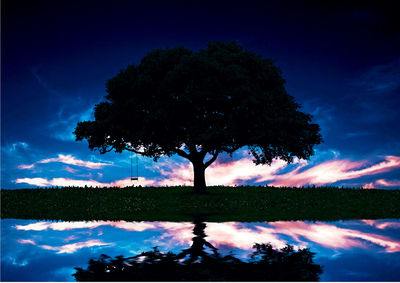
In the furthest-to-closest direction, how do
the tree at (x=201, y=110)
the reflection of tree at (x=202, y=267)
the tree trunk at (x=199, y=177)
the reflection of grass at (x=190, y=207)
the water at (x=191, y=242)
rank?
1. the tree trunk at (x=199, y=177)
2. the tree at (x=201, y=110)
3. the reflection of grass at (x=190, y=207)
4. the water at (x=191, y=242)
5. the reflection of tree at (x=202, y=267)

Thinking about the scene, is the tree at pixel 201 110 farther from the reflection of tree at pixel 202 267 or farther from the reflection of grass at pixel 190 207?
the reflection of tree at pixel 202 267

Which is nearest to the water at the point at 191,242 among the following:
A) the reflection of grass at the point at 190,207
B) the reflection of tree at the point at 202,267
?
the reflection of tree at the point at 202,267

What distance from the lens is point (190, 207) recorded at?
2956cm

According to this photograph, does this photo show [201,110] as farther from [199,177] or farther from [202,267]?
[202,267]

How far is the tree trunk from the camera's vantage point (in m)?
40.6

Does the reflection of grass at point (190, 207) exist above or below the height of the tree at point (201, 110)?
below

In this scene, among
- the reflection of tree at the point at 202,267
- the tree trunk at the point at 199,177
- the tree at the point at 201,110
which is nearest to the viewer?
the reflection of tree at the point at 202,267

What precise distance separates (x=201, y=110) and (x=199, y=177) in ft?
24.1

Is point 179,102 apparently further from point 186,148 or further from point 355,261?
point 355,261

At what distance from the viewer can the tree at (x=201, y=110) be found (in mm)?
36125

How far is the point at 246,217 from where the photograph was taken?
2444cm

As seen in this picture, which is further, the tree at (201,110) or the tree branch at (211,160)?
the tree branch at (211,160)

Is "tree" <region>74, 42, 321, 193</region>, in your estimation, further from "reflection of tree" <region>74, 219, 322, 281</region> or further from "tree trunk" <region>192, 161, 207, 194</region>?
"reflection of tree" <region>74, 219, 322, 281</region>

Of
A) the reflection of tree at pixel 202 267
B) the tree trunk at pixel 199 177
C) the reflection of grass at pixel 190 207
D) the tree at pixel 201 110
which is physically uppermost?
the tree at pixel 201 110
